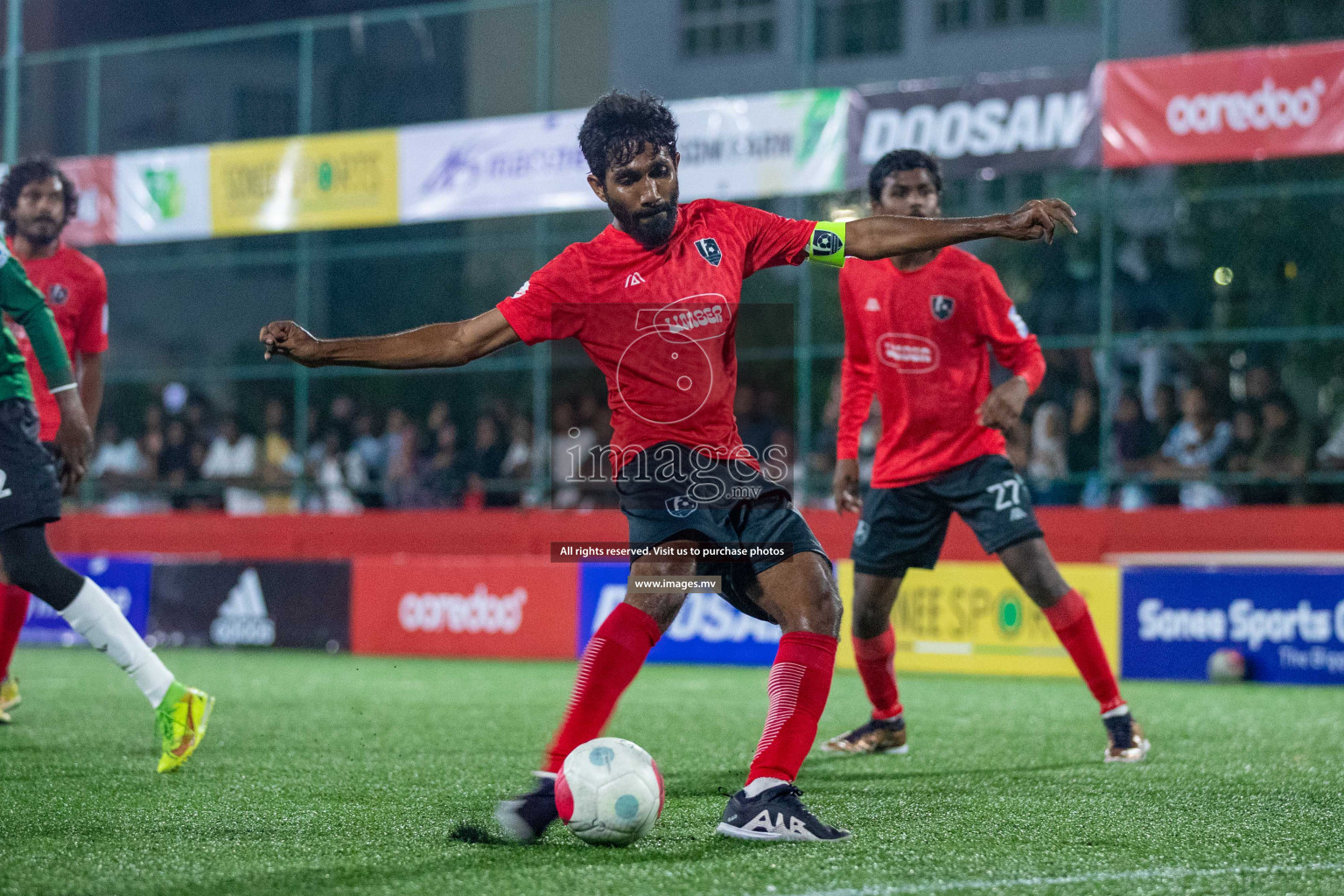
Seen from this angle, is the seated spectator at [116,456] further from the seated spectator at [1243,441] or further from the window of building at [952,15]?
the window of building at [952,15]

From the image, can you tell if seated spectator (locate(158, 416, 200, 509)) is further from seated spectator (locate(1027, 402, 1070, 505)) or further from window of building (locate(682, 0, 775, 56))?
window of building (locate(682, 0, 775, 56))

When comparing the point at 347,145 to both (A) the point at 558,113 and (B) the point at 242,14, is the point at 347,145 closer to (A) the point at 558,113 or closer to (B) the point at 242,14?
(A) the point at 558,113

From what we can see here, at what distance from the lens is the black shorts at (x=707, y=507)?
14.3 ft

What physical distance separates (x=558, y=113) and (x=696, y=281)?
424 inches

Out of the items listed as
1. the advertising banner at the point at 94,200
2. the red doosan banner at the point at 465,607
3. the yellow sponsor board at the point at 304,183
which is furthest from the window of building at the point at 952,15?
the red doosan banner at the point at 465,607

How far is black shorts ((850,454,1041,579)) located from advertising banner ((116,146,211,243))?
11.7 m

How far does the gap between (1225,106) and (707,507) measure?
937 cm

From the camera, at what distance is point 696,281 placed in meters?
4.38

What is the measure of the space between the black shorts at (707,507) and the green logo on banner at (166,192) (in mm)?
13395

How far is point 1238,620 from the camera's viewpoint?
33.9 feet

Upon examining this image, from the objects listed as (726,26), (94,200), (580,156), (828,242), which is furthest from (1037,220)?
(726,26)

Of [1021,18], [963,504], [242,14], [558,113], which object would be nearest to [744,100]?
[558,113]

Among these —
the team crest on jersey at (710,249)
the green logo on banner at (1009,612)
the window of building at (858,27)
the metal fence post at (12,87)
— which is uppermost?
the window of building at (858,27)

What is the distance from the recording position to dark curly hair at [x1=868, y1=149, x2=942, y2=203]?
20.5 ft
